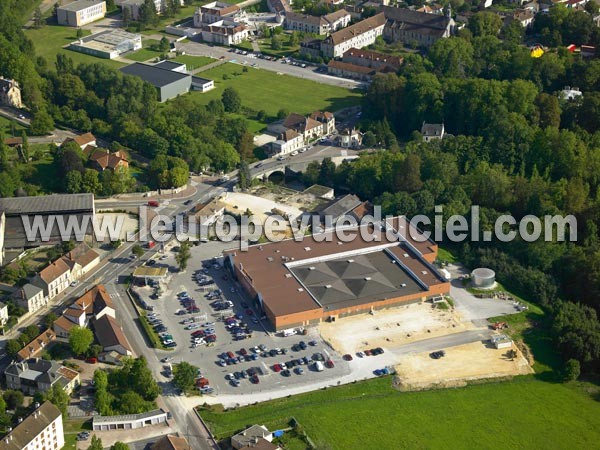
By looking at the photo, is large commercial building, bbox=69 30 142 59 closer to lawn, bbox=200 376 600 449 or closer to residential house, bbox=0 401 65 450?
lawn, bbox=200 376 600 449

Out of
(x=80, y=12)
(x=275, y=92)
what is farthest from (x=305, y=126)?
(x=80, y=12)

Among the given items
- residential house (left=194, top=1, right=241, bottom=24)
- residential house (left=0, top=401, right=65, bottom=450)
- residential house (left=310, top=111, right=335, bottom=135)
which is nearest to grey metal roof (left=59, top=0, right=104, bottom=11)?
residential house (left=194, top=1, right=241, bottom=24)

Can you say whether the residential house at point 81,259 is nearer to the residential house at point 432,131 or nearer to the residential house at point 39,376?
the residential house at point 39,376

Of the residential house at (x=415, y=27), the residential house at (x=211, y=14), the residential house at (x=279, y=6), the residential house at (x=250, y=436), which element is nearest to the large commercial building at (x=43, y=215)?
the residential house at (x=250, y=436)

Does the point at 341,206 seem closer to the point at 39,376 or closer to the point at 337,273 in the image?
the point at 337,273

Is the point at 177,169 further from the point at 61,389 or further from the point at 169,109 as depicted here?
the point at 61,389
